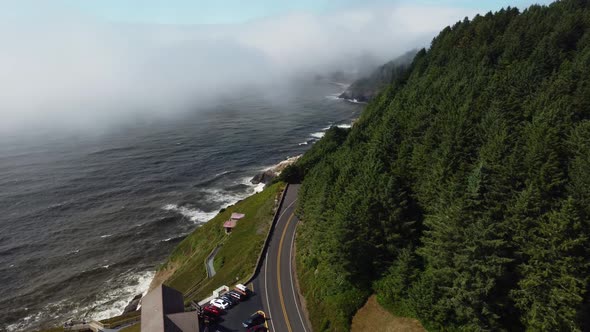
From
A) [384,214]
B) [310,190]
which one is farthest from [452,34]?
[384,214]

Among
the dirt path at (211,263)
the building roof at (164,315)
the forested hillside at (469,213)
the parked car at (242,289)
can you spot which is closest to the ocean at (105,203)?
the dirt path at (211,263)

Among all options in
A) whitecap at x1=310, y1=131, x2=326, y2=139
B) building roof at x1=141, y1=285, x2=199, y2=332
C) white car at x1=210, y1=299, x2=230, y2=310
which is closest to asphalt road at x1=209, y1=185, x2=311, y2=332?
white car at x1=210, y1=299, x2=230, y2=310

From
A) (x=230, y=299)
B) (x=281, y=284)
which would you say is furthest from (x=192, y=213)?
(x=230, y=299)

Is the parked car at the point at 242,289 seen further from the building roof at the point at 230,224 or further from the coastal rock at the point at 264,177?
the coastal rock at the point at 264,177

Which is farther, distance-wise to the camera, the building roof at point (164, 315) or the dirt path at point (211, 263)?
the dirt path at point (211, 263)

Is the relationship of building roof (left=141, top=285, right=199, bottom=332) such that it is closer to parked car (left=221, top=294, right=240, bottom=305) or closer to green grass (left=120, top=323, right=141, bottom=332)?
parked car (left=221, top=294, right=240, bottom=305)

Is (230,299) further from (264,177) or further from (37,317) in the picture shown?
(264,177)
